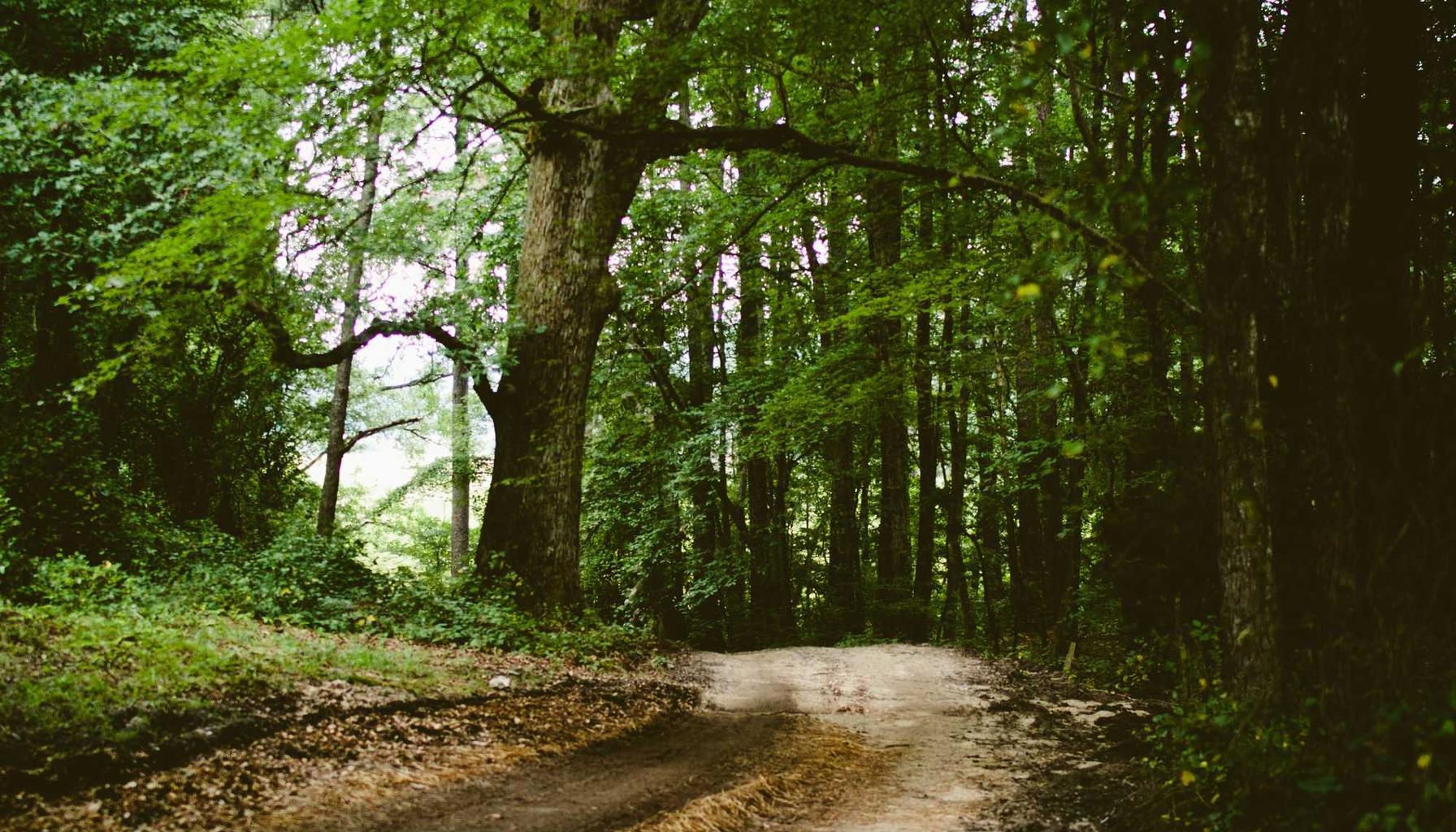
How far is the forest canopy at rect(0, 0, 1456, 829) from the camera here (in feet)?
11.4

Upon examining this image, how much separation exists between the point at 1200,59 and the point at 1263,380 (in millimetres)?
1624

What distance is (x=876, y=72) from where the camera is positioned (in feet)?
21.5

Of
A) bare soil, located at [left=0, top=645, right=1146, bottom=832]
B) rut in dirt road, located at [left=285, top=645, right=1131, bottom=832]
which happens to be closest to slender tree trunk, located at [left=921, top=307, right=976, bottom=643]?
rut in dirt road, located at [left=285, top=645, right=1131, bottom=832]

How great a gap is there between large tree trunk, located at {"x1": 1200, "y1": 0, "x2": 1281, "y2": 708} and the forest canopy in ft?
0.07

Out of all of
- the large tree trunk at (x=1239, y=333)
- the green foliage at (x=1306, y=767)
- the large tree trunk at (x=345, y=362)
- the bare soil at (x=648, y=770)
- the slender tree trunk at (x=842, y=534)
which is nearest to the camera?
the green foliage at (x=1306, y=767)

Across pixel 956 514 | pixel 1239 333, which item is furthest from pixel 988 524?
pixel 1239 333

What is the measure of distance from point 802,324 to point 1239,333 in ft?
25.5

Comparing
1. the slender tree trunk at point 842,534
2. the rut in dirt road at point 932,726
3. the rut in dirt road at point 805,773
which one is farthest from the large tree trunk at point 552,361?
the slender tree trunk at point 842,534

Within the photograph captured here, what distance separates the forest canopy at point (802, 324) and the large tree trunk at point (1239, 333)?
0.02 metres

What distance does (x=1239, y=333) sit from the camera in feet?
12.6

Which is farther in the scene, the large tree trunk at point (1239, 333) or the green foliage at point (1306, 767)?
the large tree trunk at point (1239, 333)

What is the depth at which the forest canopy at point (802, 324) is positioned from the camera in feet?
11.4

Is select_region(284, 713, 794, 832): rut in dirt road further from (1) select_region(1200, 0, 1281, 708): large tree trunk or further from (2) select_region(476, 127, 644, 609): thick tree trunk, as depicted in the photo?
(2) select_region(476, 127, 644, 609): thick tree trunk

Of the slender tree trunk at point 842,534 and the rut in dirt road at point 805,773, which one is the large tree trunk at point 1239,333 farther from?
the slender tree trunk at point 842,534
